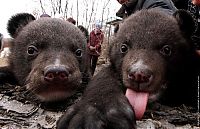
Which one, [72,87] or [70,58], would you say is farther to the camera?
[70,58]

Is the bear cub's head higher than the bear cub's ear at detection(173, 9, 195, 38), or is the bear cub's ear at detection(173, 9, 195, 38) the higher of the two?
the bear cub's ear at detection(173, 9, 195, 38)

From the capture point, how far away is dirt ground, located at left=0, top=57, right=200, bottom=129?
3447 millimetres

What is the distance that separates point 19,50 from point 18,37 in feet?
1.08

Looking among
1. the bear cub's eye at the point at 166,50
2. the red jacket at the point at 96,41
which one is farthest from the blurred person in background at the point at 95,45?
the bear cub's eye at the point at 166,50

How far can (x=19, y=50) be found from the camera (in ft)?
16.7

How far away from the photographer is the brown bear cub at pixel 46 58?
3.95 m

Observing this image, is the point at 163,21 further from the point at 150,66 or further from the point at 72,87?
the point at 72,87

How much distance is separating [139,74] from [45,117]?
3.49 ft

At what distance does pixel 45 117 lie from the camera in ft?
12.0

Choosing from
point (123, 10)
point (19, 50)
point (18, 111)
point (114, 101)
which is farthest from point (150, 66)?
point (123, 10)

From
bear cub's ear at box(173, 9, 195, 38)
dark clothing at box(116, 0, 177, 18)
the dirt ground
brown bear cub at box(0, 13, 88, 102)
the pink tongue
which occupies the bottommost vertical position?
the dirt ground

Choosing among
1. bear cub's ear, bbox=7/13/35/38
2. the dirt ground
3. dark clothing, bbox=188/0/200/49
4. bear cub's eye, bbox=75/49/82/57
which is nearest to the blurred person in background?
dark clothing, bbox=188/0/200/49

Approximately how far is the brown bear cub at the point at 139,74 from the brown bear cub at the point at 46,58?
0.33m

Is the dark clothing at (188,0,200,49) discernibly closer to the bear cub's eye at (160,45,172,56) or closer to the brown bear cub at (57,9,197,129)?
the brown bear cub at (57,9,197,129)
